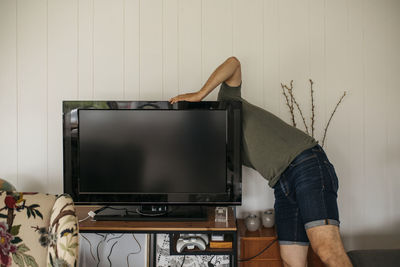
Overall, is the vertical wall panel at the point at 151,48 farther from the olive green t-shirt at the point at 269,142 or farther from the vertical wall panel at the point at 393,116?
the vertical wall panel at the point at 393,116

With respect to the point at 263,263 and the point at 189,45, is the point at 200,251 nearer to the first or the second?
the point at 263,263

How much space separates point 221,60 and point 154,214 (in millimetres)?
1145

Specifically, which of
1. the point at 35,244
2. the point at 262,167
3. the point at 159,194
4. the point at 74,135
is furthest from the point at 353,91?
the point at 35,244

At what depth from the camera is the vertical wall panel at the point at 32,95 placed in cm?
219

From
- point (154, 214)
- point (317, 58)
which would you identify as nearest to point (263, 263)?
point (154, 214)

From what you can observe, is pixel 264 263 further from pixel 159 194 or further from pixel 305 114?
pixel 305 114

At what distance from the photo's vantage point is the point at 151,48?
217cm

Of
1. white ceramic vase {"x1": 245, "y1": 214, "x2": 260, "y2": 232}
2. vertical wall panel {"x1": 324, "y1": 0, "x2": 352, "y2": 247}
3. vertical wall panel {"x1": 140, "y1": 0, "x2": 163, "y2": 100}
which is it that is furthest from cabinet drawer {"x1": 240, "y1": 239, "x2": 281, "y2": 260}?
vertical wall panel {"x1": 140, "y1": 0, "x2": 163, "y2": 100}

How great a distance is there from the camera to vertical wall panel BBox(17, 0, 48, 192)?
2.19 metres

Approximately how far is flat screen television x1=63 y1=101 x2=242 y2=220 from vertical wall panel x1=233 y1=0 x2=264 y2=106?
506 mm

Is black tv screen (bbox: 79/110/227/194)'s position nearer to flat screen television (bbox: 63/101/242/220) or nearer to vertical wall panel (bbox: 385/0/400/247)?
flat screen television (bbox: 63/101/242/220)

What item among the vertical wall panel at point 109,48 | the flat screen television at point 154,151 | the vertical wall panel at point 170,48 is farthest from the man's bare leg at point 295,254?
the vertical wall panel at point 109,48

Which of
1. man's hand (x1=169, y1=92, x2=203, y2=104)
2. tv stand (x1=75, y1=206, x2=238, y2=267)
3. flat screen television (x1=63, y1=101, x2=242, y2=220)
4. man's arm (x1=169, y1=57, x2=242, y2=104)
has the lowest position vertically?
tv stand (x1=75, y1=206, x2=238, y2=267)

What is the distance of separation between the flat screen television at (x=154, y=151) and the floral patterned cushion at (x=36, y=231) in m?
0.57
